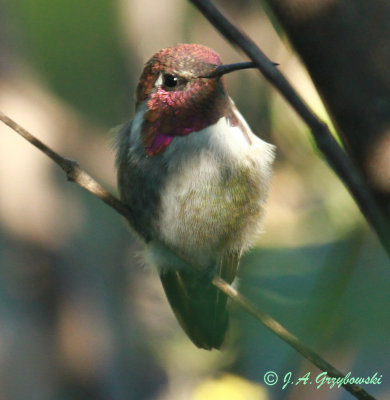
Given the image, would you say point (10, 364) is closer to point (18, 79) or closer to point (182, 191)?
point (18, 79)

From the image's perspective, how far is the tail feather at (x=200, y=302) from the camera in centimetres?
255

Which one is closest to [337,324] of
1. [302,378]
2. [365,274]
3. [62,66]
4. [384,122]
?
[365,274]

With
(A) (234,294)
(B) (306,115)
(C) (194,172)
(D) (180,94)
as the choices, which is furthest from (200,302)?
(B) (306,115)

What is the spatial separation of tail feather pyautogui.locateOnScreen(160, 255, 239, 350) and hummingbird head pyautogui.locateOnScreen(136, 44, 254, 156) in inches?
22.1

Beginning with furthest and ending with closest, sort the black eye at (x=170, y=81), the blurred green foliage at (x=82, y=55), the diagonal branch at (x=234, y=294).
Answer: the blurred green foliage at (x=82, y=55), the black eye at (x=170, y=81), the diagonal branch at (x=234, y=294)

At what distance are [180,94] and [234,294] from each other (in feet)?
3.83

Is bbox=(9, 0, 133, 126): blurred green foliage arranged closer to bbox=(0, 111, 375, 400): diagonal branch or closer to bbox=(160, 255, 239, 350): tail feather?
bbox=(160, 255, 239, 350): tail feather

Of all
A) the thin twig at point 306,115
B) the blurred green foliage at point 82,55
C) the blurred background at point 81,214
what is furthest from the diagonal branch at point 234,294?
the blurred green foliage at point 82,55

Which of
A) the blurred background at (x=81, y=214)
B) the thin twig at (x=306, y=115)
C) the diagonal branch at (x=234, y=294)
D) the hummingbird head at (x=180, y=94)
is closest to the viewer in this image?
the thin twig at (x=306, y=115)

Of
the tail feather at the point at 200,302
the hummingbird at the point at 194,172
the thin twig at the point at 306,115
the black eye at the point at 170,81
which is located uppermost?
the black eye at the point at 170,81

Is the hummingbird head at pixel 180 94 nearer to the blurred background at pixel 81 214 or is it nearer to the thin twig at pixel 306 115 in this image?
the blurred background at pixel 81 214

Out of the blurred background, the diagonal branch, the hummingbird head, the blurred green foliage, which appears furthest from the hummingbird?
the blurred green foliage

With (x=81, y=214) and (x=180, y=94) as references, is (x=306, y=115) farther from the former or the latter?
(x=81, y=214)

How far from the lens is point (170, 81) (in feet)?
7.79
